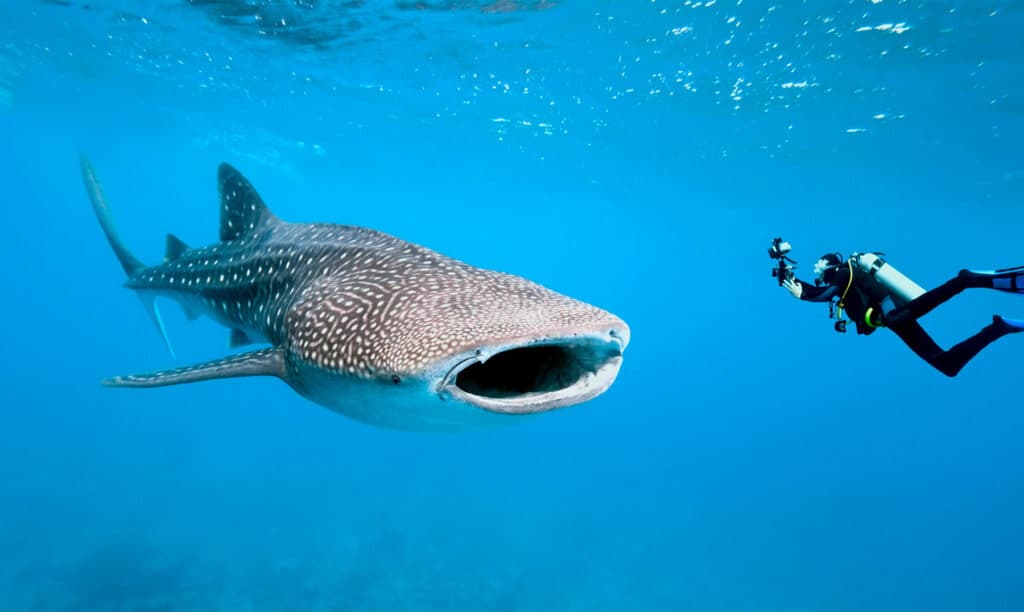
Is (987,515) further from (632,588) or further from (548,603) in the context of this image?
(548,603)

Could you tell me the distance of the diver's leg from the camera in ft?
19.8

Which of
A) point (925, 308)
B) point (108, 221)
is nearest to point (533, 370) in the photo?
point (925, 308)

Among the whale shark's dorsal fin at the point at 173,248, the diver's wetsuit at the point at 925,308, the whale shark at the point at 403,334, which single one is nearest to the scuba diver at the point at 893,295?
the diver's wetsuit at the point at 925,308

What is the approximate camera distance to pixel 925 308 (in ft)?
19.9

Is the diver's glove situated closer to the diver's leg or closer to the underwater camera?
the underwater camera

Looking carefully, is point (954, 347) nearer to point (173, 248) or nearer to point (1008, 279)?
point (1008, 279)

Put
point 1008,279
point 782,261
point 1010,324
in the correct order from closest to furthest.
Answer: point 1008,279, point 1010,324, point 782,261

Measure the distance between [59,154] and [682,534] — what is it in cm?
5871

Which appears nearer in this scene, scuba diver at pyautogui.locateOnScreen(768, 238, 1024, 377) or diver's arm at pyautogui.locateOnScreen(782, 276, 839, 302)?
scuba diver at pyautogui.locateOnScreen(768, 238, 1024, 377)

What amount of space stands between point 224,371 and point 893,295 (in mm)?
6747

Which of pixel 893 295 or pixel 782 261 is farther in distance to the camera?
pixel 782 261

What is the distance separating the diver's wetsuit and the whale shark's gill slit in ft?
15.5

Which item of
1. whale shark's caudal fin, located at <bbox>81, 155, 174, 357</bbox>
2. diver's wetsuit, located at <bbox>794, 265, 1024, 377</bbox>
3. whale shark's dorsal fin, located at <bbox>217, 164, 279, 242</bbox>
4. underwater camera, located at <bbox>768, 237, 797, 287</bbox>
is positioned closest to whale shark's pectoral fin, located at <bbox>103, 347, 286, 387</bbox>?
whale shark's dorsal fin, located at <bbox>217, 164, 279, 242</bbox>

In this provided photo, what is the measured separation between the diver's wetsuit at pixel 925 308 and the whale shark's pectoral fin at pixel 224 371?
19.3ft
